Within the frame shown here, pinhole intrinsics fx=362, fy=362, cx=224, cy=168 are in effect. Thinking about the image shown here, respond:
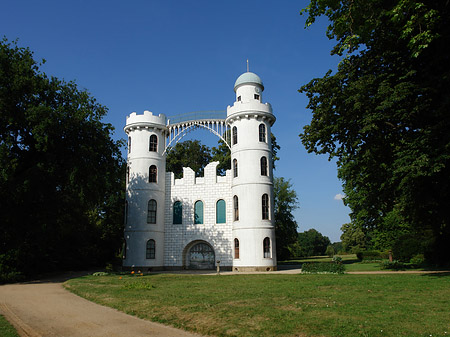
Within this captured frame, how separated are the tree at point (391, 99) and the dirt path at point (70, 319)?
427 inches

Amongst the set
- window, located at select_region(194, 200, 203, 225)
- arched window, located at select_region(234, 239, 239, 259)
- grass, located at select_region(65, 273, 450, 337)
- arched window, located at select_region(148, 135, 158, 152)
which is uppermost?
arched window, located at select_region(148, 135, 158, 152)

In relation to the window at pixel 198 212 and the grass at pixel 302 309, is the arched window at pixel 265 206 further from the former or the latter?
the grass at pixel 302 309

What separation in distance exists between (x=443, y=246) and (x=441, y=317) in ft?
65.4

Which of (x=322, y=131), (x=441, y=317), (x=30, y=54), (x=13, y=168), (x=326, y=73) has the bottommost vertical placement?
(x=441, y=317)

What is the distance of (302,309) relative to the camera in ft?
33.4

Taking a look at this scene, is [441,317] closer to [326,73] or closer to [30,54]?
[326,73]

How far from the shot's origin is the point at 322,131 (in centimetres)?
1898

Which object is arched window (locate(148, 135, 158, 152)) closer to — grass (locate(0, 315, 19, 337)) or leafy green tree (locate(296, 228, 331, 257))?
grass (locate(0, 315, 19, 337))

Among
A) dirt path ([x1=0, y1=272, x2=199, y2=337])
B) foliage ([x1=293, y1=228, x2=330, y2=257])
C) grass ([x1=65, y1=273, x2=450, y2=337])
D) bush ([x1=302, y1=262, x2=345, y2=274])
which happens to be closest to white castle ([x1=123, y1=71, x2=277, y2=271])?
bush ([x1=302, y1=262, x2=345, y2=274])

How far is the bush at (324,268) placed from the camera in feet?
74.4

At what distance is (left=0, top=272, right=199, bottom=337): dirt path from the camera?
859 cm

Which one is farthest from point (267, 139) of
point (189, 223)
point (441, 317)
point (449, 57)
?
point (441, 317)

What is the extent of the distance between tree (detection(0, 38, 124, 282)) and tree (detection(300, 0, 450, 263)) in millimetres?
14066

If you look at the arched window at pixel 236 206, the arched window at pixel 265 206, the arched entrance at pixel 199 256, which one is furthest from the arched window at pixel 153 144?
the arched window at pixel 265 206
